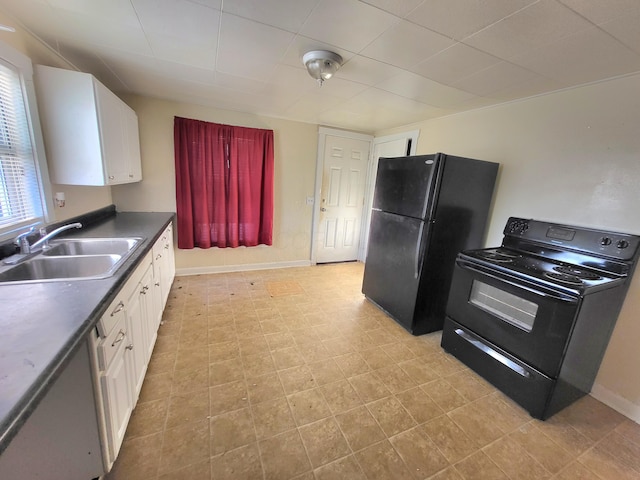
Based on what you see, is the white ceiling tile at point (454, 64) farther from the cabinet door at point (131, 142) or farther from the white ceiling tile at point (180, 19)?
the cabinet door at point (131, 142)

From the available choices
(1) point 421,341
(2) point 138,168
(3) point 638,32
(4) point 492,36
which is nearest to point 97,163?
(2) point 138,168

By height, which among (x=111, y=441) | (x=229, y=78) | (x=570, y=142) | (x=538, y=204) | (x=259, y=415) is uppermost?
(x=229, y=78)

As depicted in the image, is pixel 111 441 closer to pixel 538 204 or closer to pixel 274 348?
pixel 274 348

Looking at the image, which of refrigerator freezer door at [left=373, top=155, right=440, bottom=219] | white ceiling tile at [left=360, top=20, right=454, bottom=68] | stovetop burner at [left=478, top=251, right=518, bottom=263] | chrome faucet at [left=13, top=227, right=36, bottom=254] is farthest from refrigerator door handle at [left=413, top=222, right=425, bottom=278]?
chrome faucet at [left=13, top=227, right=36, bottom=254]

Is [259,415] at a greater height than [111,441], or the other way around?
[111,441]

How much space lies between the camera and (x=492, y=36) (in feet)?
4.70

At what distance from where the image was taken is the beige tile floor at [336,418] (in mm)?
1352

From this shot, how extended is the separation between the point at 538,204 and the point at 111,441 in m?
3.11

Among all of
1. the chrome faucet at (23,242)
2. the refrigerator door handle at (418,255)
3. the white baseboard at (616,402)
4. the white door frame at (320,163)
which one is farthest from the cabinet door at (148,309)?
the white baseboard at (616,402)

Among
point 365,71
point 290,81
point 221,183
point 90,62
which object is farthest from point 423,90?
point 90,62

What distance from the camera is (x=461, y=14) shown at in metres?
1.28

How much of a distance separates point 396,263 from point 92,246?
2.48 metres

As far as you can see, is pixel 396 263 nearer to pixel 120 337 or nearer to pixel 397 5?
pixel 397 5

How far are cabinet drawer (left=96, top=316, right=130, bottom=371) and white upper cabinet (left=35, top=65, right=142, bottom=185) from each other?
1.25 m
